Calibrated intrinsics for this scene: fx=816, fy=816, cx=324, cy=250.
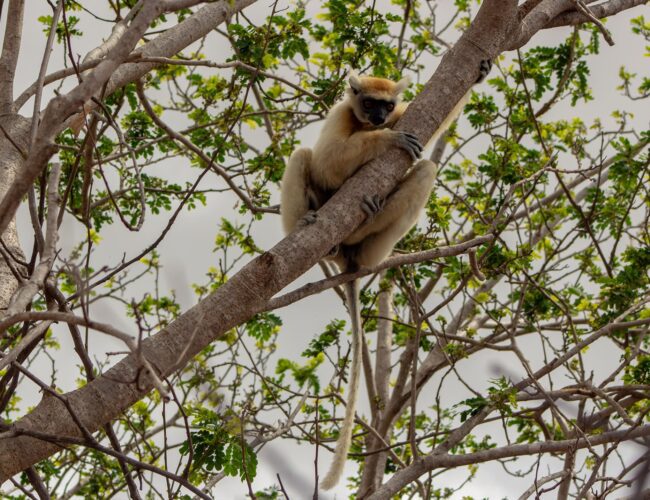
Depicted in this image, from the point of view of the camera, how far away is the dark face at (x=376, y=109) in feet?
23.5

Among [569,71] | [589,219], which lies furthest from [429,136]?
[569,71]

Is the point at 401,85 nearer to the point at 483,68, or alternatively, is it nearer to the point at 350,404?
the point at 483,68

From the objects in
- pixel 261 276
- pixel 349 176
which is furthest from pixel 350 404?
pixel 261 276

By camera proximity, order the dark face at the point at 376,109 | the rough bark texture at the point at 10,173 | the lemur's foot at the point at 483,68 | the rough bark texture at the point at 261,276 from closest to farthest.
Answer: the rough bark texture at the point at 261,276, the rough bark texture at the point at 10,173, the lemur's foot at the point at 483,68, the dark face at the point at 376,109

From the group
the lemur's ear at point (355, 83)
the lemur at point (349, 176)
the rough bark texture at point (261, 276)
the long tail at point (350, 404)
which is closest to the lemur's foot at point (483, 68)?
the rough bark texture at point (261, 276)

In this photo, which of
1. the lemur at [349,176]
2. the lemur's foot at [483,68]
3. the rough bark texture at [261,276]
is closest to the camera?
the rough bark texture at [261,276]

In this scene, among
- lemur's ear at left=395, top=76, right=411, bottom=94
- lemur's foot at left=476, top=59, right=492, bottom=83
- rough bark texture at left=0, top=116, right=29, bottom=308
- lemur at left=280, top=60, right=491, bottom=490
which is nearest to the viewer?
rough bark texture at left=0, top=116, right=29, bottom=308

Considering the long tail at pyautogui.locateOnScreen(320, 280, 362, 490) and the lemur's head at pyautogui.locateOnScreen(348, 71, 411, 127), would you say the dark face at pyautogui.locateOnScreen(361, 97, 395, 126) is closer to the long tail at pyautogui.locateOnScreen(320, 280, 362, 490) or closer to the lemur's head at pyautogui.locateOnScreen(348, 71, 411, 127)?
the lemur's head at pyautogui.locateOnScreen(348, 71, 411, 127)

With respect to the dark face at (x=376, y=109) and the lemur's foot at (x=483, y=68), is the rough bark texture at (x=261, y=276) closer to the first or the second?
the lemur's foot at (x=483, y=68)

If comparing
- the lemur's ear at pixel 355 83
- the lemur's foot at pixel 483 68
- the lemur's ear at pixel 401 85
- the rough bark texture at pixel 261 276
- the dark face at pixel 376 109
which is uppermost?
the lemur's ear at pixel 401 85

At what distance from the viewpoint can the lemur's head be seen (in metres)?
7.21

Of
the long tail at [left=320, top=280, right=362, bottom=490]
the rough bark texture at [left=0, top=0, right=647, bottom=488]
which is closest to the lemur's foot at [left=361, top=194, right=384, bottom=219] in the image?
the rough bark texture at [left=0, top=0, right=647, bottom=488]

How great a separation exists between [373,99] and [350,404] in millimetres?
2716

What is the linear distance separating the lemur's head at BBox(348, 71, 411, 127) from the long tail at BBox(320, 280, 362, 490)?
1480mm
